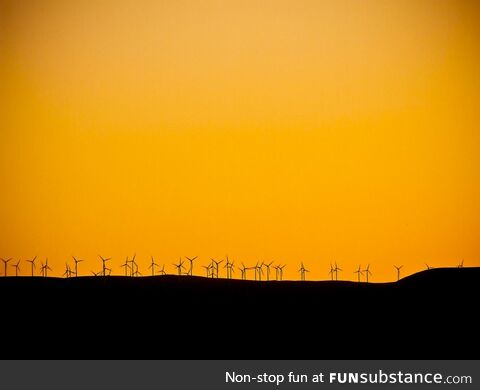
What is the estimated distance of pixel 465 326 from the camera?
14.9m

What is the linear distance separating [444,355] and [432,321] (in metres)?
1.59

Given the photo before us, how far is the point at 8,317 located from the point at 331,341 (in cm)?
768

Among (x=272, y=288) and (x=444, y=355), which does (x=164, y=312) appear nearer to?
(x=272, y=288)

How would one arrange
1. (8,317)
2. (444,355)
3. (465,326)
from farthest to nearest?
1. (8,317)
2. (465,326)
3. (444,355)

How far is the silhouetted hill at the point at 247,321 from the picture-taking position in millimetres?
14492

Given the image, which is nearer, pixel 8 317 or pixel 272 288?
pixel 8 317

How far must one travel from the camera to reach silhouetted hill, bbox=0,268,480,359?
14492 mm

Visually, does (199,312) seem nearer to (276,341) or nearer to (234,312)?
(234,312)

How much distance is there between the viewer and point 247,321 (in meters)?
16.5
